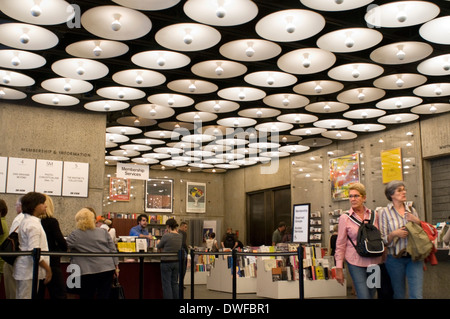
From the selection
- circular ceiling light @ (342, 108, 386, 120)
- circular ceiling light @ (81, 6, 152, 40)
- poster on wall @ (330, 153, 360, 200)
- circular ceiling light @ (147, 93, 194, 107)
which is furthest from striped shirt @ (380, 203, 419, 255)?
poster on wall @ (330, 153, 360, 200)

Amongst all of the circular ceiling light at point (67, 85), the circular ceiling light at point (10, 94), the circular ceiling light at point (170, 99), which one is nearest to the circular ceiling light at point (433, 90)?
the circular ceiling light at point (170, 99)

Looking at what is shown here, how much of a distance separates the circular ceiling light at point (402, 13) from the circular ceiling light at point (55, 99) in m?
6.91

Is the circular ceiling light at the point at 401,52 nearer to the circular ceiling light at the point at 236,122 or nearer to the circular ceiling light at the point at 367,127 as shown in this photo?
the circular ceiling light at the point at 236,122

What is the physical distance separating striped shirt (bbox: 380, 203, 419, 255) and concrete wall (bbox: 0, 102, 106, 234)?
8.61 m

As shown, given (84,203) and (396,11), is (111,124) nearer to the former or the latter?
(84,203)

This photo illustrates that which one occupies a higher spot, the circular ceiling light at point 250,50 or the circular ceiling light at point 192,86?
the circular ceiling light at point 250,50

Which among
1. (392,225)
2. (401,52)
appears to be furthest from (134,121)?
(392,225)

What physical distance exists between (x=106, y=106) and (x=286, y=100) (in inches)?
167

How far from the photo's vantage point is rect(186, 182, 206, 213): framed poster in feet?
74.6

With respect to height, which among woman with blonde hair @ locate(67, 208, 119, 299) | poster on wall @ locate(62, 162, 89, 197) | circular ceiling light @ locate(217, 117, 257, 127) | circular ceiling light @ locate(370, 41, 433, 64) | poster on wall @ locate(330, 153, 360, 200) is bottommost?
woman with blonde hair @ locate(67, 208, 119, 299)

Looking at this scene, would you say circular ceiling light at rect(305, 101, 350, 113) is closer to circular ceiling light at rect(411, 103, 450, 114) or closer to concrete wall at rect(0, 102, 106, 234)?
circular ceiling light at rect(411, 103, 450, 114)

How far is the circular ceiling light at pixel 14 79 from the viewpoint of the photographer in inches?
386

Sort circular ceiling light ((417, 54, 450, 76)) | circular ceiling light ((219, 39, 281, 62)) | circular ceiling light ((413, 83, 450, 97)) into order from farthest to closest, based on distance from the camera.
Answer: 1. circular ceiling light ((413, 83, 450, 97))
2. circular ceiling light ((417, 54, 450, 76))
3. circular ceiling light ((219, 39, 281, 62))

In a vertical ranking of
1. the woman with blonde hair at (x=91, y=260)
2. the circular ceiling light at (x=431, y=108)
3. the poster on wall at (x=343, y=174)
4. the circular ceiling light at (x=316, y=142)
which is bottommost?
the woman with blonde hair at (x=91, y=260)
